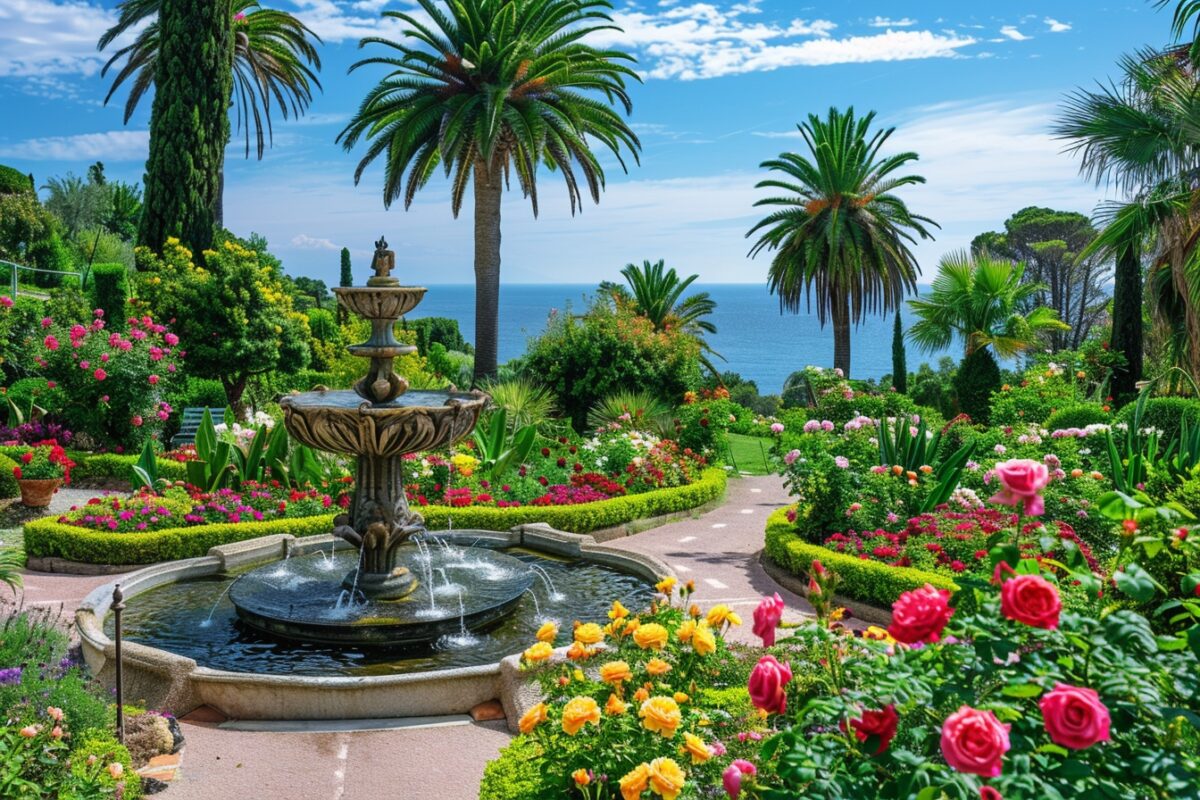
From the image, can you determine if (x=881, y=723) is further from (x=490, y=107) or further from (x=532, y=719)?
(x=490, y=107)

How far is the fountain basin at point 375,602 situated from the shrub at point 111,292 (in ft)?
42.1

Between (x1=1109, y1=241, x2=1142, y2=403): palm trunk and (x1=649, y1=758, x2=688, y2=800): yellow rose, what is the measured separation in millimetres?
17822

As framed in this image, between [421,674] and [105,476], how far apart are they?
34.0 feet

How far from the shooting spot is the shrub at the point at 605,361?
19.2m

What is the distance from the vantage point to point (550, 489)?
11.7 m

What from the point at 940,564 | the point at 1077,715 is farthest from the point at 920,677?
the point at 940,564

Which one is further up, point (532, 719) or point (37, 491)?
point (532, 719)

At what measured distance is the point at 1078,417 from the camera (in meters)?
13.6

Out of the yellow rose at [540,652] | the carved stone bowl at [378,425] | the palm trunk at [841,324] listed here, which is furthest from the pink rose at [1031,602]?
the palm trunk at [841,324]

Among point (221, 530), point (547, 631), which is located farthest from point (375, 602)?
point (547, 631)

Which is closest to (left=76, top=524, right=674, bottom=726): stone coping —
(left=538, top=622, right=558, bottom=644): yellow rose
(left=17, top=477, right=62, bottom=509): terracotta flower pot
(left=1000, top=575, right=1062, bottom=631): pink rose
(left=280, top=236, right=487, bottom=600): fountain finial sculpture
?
(left=280, top=236, right=487, bottom=600): fountain finial sculpture

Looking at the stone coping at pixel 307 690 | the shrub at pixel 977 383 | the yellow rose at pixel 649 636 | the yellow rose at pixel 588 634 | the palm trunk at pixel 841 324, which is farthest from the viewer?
the palm trunk at pixel 841 324

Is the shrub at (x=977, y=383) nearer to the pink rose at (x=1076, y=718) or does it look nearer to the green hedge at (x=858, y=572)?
the green hedge at (x=858, y=572)

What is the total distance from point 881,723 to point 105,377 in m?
14.6
